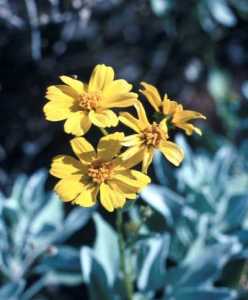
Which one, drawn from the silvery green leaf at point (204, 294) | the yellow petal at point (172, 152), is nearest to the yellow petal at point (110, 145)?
the yellow petal at point (172, 152)

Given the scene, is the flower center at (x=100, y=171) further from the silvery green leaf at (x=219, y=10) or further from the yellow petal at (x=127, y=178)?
the silvery green leaf at (x=219, y=10)

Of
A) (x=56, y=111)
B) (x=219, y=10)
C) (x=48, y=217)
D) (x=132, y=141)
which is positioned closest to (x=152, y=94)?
(x=132, y=141)

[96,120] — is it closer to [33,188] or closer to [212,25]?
[33,188]

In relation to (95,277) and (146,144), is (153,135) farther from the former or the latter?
(95,277)

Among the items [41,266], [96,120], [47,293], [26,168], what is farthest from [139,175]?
[26,168]

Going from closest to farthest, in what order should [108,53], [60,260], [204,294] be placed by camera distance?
[204,294] → [60,260] → [108,53]

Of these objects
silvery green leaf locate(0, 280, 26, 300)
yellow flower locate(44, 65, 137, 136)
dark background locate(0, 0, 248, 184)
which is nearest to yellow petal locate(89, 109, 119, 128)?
yellow flower locate(44, 65, 137, 136)
